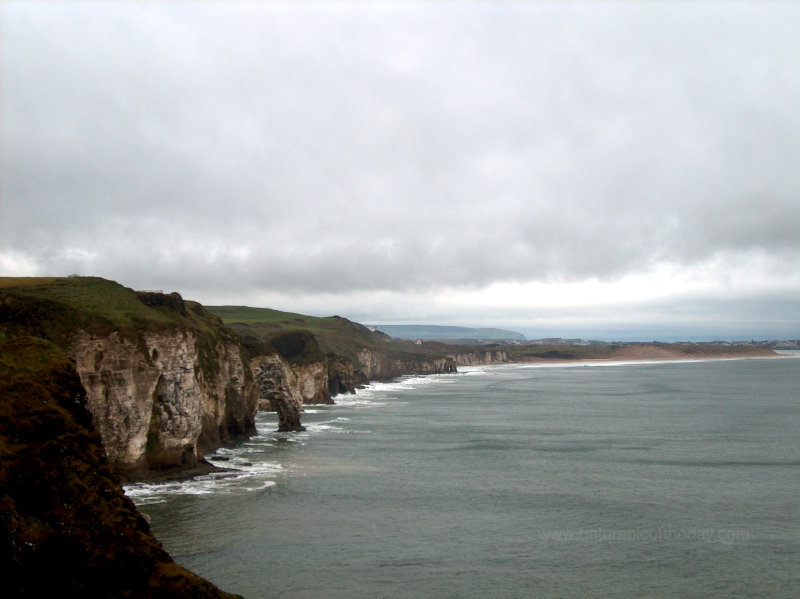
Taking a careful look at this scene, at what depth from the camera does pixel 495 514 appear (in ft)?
116

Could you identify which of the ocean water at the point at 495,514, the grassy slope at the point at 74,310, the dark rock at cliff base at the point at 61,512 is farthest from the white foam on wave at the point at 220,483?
the dark rock at cliff base at the point at 61,512

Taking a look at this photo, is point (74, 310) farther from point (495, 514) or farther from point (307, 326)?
point (307, 326)

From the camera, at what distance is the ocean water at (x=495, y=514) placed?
26078 mm

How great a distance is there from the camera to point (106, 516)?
1669 centimetres

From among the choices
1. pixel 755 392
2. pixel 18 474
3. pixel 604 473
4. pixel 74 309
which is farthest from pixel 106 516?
pixel 755 392

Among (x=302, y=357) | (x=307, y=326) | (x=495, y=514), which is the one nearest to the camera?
(x=495, y=514)

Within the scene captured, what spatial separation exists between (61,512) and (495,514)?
24.8m

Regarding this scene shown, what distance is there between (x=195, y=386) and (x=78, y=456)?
33043mm

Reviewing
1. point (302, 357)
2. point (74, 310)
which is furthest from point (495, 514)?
point (302, 357)

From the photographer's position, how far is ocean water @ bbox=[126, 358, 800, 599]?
26078 millimetres

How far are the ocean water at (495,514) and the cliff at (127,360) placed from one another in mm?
3422

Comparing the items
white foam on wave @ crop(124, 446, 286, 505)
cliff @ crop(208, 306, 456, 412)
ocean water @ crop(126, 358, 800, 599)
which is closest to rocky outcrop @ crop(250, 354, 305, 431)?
cliff @ crop(208, 306, 456, 412)

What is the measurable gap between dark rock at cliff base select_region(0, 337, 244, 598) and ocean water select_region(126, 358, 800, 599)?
9.20m

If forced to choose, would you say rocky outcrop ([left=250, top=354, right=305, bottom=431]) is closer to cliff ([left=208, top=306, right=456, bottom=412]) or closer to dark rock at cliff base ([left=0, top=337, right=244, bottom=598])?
cliff ([left=208, top=306, right=456, bottom=412])
